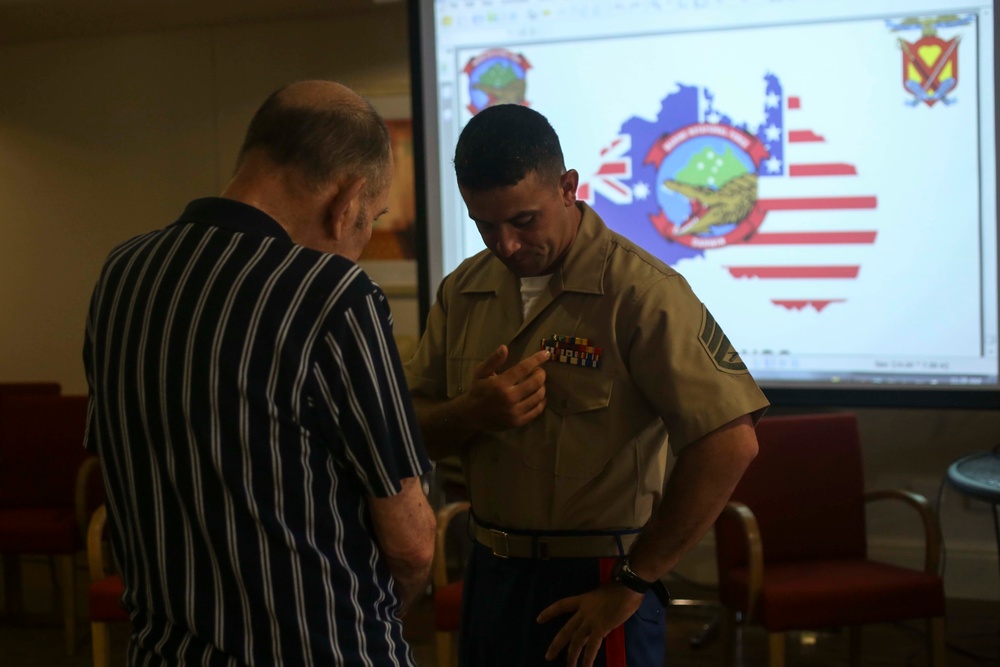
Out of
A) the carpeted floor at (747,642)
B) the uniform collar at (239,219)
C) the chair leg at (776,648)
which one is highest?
the uniform collar at (239,219)

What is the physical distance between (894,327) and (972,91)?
747mm

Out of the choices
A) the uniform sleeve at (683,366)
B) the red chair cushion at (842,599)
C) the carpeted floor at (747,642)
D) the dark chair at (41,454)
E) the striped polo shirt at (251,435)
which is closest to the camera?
the striped polo shirt at (251,435)

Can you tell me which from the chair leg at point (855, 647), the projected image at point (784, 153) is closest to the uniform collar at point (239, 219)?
the projected image at point (784, 153)

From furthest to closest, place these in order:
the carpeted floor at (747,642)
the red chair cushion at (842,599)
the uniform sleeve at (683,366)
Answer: the carpeted floor at (747,642) → the red chair cushion at (842,599) → the uniform sleeve at (683,366)

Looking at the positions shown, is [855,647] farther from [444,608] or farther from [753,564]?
[444,608]

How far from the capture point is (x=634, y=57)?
3256mm

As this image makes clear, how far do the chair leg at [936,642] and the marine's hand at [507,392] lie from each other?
180cm

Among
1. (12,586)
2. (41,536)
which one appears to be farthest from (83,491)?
(12,586)

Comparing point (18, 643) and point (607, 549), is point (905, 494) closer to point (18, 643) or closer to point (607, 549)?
point (607, 549)

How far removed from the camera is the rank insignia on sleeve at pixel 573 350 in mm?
1517

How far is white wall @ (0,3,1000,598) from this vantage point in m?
4.72

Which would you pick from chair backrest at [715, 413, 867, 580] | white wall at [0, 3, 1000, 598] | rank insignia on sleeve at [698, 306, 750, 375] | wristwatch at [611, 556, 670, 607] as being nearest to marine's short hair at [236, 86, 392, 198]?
rank insignia on sleeve at [698, 306, 750, 375]

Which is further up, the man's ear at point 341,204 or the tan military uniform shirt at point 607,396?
the man's ear at point 341,204

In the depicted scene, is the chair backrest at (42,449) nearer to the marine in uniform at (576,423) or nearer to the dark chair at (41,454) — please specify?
the dark chair at (41,454)
